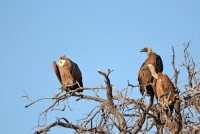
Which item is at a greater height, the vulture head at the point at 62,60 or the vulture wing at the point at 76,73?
the vulture head at the point at 62,60

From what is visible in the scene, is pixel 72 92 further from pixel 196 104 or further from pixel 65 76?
pixel 65 76

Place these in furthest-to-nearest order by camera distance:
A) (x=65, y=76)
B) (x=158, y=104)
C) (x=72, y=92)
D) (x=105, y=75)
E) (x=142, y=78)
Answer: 1. (x=65, y=76)
2. (x=142, y=78)
3. (x=72, y=92)
4. (x=158, y=104)
5. (x=105, y=75)

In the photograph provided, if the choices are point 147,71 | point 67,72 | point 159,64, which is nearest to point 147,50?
point 159,64

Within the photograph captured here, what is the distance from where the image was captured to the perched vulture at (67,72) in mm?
11961

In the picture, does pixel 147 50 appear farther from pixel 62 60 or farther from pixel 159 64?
pixel 62 60

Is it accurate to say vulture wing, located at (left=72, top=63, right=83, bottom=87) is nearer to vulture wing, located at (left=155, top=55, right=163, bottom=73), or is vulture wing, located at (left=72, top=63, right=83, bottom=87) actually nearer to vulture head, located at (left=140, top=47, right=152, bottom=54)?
vulture head, located at (left=140, top=47, right=152, bottom=54)

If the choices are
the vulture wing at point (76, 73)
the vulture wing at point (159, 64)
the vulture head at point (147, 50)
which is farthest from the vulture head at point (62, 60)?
the vulture wing at point (159, 64)

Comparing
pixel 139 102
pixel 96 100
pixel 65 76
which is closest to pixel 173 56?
pixel 139 102

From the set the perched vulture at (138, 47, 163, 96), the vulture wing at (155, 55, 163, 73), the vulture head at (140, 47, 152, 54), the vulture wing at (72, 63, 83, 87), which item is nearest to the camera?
the perched vulture at (138, 47, 163, 96)

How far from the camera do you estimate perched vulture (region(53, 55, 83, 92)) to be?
471 inches

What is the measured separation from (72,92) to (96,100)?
898 mm

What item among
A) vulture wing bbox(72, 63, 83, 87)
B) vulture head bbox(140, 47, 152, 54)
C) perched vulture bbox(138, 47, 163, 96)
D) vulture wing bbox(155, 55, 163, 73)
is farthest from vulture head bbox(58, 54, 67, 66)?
vulture wing bbox(155, 55, 163, 73)

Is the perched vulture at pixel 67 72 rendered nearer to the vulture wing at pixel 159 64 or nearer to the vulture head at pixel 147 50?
the vulture head at pixel 147 50

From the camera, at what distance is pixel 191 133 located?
7297 mm
